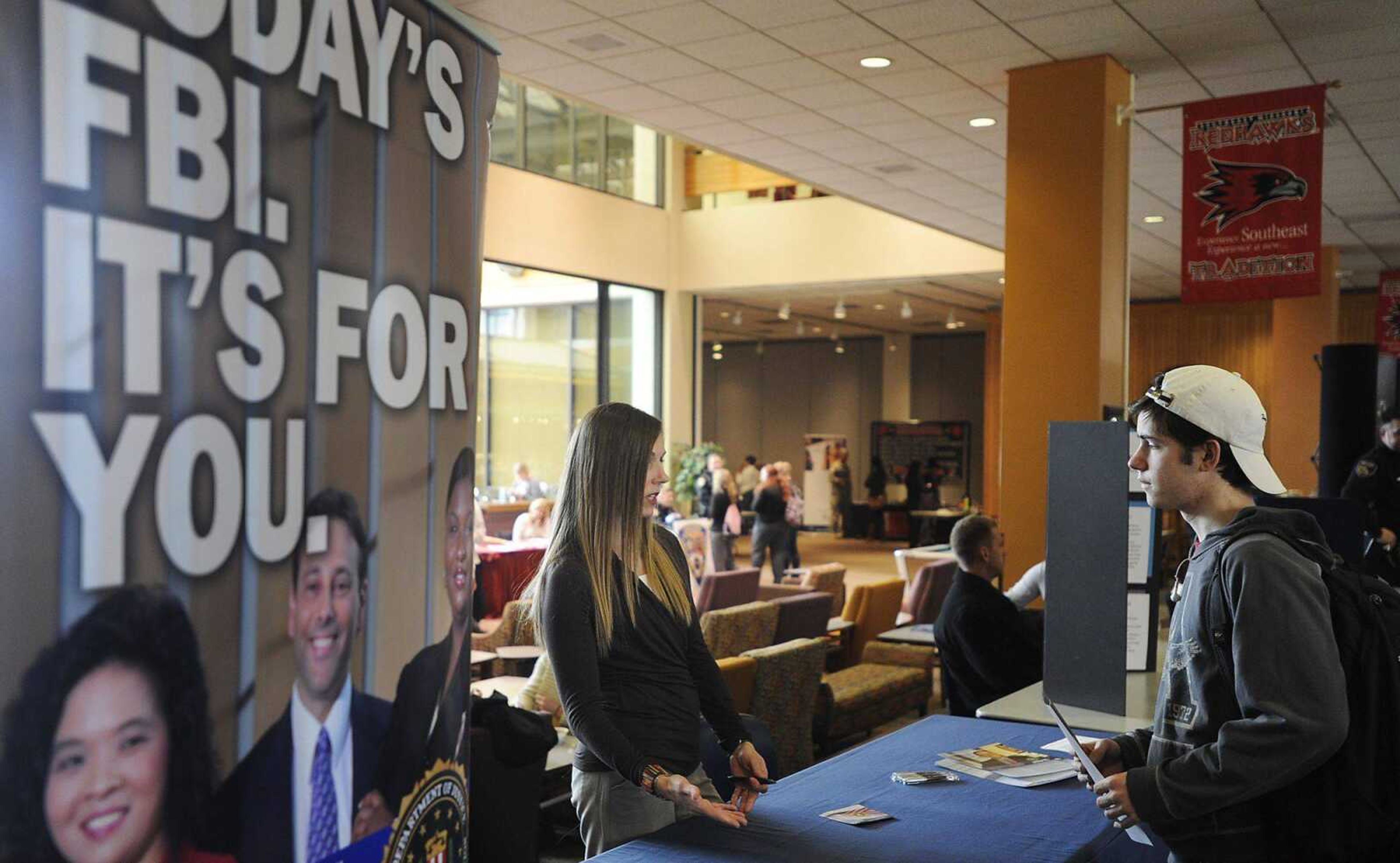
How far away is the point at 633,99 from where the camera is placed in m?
6.96

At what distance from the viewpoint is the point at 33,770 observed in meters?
0.98

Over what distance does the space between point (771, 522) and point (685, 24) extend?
363 inches

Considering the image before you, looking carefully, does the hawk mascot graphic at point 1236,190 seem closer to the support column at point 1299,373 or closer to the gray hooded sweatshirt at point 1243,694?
the gray hooded sweatshirt at point 1243,694

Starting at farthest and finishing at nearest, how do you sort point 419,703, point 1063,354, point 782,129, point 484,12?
point 782,129
point 1063,354
point 484,12
point 419,703

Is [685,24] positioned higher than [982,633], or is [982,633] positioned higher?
[685,24]

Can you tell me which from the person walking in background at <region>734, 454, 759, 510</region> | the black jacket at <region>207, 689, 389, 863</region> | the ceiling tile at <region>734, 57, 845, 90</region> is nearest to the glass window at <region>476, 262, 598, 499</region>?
the person walking in background at <region>734, 454, 759, 510</region>

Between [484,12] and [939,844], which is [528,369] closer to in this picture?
[484,12]

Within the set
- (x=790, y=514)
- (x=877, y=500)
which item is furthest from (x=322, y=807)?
(x=877, y=500)

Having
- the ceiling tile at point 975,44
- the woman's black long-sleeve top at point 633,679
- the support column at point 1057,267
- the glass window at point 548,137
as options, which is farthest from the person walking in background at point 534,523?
the woman's black long-sleeve top at point 633,679

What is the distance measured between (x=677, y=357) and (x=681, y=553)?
500 inches

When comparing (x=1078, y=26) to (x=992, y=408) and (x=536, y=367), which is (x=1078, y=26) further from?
(x=992, y=408)

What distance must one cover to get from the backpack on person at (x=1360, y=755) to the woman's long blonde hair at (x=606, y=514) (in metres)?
1.23

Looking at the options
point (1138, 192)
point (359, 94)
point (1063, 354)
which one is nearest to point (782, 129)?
point (1063, 354)

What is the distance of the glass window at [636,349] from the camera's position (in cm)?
1544
